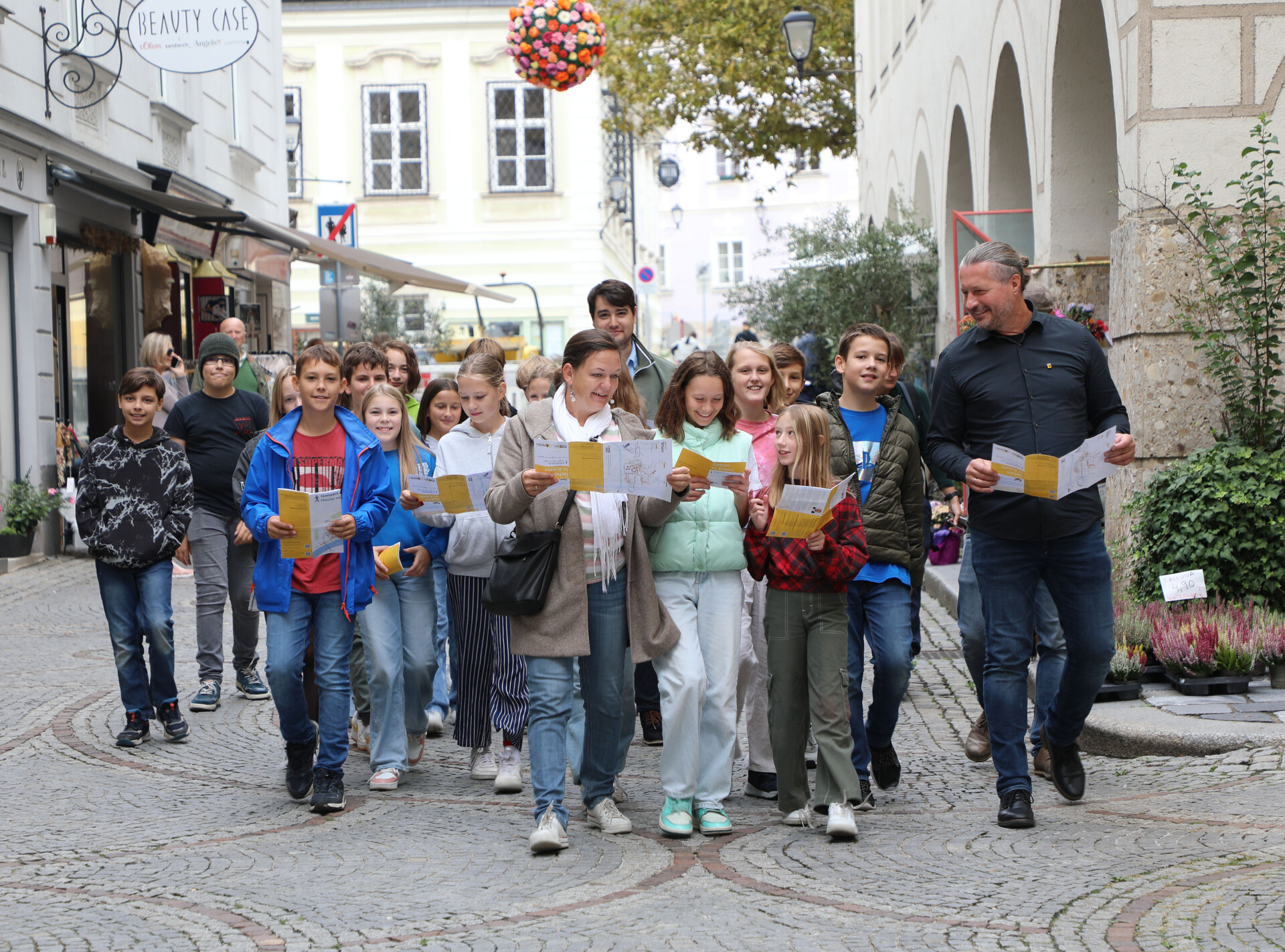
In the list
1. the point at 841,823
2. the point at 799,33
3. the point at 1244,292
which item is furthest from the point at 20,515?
the point at 799,33

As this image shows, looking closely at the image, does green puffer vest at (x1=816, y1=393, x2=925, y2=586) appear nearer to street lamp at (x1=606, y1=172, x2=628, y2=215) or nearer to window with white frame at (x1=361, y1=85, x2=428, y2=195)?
street lamp at (x1=606, y1=172, x2=628, y2=215)

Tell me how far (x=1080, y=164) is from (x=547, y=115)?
29.2m

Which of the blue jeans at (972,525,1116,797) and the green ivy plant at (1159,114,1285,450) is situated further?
Result: the green ivy plant at (1159,114,1285,450)

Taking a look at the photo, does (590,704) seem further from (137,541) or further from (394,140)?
(394,140)

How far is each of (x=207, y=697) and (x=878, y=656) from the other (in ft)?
13.1

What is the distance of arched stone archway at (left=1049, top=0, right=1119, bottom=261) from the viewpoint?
37.3 feet

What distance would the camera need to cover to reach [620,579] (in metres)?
5.58

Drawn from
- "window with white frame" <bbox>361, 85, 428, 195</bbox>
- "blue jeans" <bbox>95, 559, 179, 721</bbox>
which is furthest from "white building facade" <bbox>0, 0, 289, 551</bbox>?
"window with white frame" <bbox>361, 85, 428, 195</bbox>

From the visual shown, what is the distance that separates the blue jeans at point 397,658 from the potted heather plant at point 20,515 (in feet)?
27.1

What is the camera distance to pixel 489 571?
21.6 ft

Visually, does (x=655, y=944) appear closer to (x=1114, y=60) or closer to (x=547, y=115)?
(x=1114, y=60)

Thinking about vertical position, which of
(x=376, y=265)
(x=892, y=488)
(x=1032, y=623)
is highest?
(x=376, y=265)

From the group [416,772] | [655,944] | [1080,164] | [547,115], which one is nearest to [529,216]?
[547,115]

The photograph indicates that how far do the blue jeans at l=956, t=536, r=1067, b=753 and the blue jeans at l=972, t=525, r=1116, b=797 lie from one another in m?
0.27
